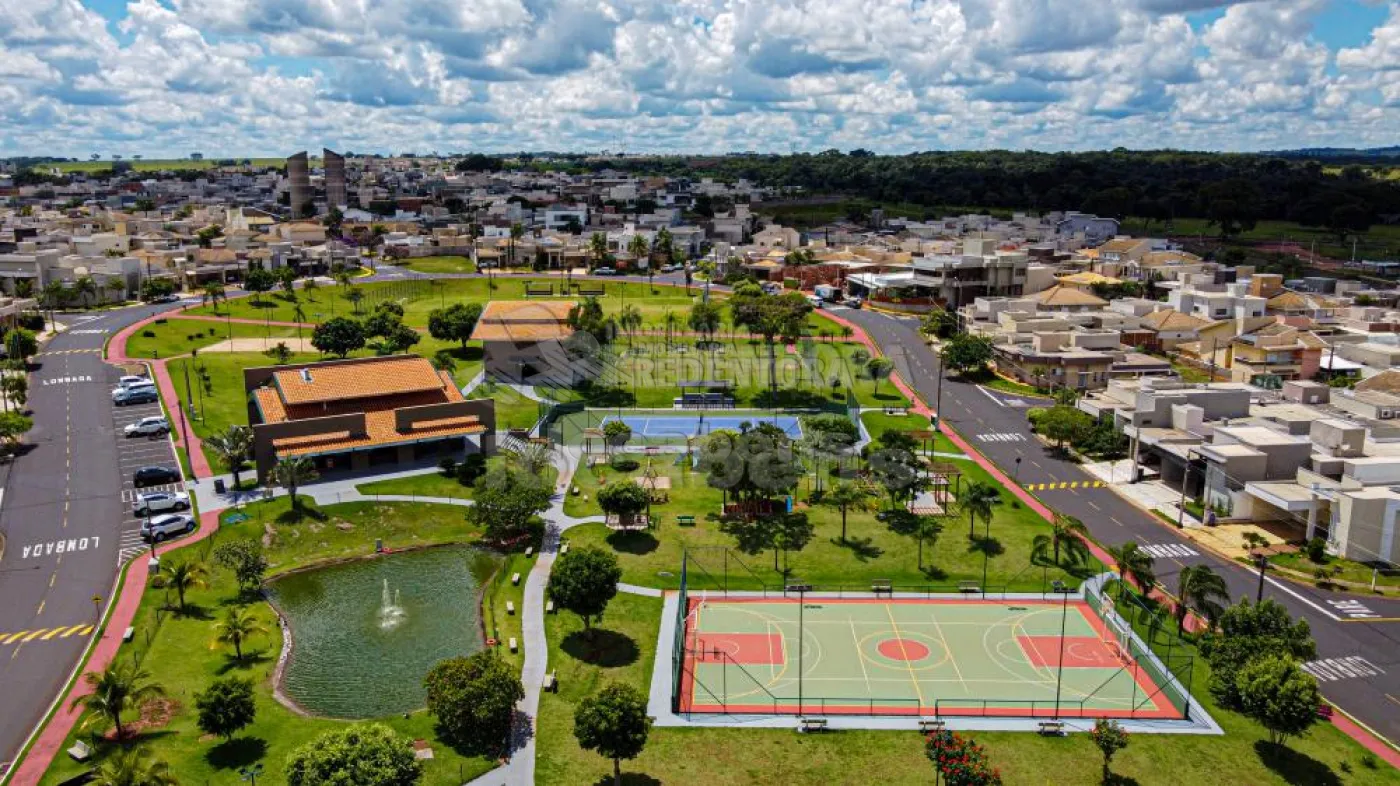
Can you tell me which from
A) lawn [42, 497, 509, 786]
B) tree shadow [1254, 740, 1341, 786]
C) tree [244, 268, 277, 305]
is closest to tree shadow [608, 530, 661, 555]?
lawn [42, 497, 509, 786]

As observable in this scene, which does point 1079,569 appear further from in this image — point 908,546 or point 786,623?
point 786,623

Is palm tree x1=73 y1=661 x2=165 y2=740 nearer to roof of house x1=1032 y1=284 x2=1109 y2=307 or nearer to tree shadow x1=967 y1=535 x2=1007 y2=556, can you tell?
tree shadow x1=967 y1=535 x2=1007 y2=556

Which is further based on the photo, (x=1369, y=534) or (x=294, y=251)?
(x=294, y=251)

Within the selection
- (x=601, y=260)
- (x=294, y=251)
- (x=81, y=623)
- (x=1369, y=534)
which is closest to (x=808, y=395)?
(x=1369, y=534)

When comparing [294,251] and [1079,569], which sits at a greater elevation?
[294,251]

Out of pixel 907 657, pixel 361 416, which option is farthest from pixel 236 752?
pixel 361 416

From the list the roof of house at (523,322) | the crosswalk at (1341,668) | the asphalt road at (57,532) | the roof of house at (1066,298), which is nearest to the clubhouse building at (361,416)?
the asphalt road at (57,532)

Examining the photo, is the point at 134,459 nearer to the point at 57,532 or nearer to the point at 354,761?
the point at 57,532
